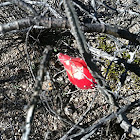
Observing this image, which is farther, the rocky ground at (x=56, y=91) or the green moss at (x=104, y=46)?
the green moss at (x=104, y=46)

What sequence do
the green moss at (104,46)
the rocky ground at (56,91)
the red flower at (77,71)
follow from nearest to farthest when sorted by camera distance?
the red flower at (77,71) < the rocky ground at (56,91) < the green moss at (104,46)

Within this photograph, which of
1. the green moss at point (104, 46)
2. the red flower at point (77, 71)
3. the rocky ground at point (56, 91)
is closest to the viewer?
the red flower at point (77, 71)

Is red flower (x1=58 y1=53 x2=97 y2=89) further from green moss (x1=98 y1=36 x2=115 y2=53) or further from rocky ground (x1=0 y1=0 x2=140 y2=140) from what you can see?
green moss (x1=98 y1=36 x2=115 y2=53)

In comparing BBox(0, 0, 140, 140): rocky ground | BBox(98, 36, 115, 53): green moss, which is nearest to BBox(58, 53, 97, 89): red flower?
BBox(0, 0, 140, 140): rocky ground

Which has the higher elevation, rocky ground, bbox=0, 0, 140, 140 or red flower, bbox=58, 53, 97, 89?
red flower, bbox=58, 53, 97, 89

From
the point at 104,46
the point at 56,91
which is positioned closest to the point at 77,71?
the point at 56,91

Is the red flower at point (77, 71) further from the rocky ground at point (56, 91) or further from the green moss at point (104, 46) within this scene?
the green moss at point (104, 46)

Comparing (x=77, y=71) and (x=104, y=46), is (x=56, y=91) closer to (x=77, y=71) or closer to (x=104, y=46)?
(x=77, y=71)

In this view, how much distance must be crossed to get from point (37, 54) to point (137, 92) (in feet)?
6.14

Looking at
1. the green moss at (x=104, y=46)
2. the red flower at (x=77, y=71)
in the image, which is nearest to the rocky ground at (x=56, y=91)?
the green moss at (x=104, y=46)

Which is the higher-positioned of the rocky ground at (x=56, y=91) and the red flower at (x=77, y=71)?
the red flower at (x=77, y=71)

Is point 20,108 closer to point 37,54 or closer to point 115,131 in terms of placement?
point 37,54

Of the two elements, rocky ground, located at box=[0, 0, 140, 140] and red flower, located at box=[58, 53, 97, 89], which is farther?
rocky ground, located at box=[0, 0, 140, 140]

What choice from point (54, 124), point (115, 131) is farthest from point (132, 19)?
point (54, 124)
